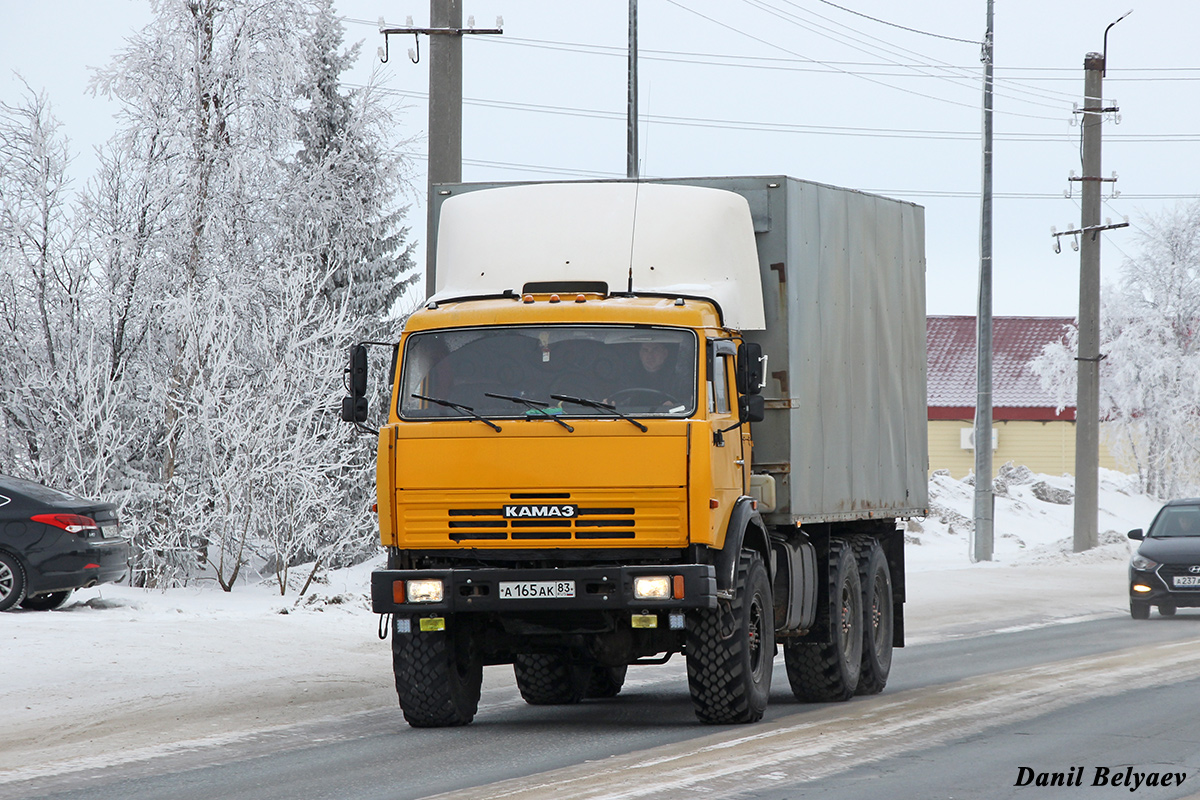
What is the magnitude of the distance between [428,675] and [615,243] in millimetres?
3162

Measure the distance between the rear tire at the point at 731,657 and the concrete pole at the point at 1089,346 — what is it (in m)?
23.9

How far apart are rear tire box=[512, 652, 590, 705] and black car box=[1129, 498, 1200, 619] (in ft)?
37.9

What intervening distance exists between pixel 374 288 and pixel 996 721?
986 inches

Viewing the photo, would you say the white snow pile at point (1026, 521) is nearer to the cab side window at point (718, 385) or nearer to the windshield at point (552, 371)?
the cab side window at point (718, 385)

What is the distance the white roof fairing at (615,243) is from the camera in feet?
38.1

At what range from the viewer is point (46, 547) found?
1733cm

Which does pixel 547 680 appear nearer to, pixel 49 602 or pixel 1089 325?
pixel 49 602

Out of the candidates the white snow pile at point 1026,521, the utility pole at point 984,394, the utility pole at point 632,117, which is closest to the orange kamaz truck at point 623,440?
the utility pole at point 632,117

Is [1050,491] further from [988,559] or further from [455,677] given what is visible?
[455,677]

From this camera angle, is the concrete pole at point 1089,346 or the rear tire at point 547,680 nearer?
the rear tire at point 547,680

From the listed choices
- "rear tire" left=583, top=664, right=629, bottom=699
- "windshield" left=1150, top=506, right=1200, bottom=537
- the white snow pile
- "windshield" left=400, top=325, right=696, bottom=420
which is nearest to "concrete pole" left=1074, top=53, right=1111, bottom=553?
the white snow pile

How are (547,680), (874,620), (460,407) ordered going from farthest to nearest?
(874,620), (547,680), (460,407)

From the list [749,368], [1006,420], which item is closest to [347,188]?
[749,368]

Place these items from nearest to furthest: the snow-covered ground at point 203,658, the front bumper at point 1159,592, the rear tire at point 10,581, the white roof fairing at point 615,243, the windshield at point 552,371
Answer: the windshield at point 552,371
the snow-covered ground at point 203,658
the white roof fairing at point 615,243
the rear tire at point 10,581
the front bumper at point 1159,592
